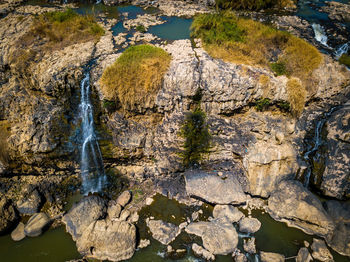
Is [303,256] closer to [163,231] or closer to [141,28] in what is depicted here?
[163,231]

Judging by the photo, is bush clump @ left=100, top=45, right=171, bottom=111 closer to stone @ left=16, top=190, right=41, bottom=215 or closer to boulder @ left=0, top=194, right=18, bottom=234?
stone @ left=16, top=190, right=41, bottom=215

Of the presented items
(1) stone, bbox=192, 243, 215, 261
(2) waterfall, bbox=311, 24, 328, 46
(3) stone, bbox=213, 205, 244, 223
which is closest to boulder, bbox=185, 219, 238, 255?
(1) stone, bbox=192, 243, 215, 261

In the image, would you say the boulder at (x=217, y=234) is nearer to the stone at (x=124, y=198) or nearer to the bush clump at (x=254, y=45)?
the stone at (x=124, y=198)

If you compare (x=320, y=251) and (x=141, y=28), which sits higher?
(x=141, y=28)

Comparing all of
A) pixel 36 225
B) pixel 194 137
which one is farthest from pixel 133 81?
pixel 36 225

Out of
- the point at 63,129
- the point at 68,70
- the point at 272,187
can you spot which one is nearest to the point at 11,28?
the point at 68,70

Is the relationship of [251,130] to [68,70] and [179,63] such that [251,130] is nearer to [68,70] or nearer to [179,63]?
[179,63]

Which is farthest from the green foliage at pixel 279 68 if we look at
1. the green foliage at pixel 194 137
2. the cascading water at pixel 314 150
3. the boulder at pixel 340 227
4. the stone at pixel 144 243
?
the stone at pixel 144 243
